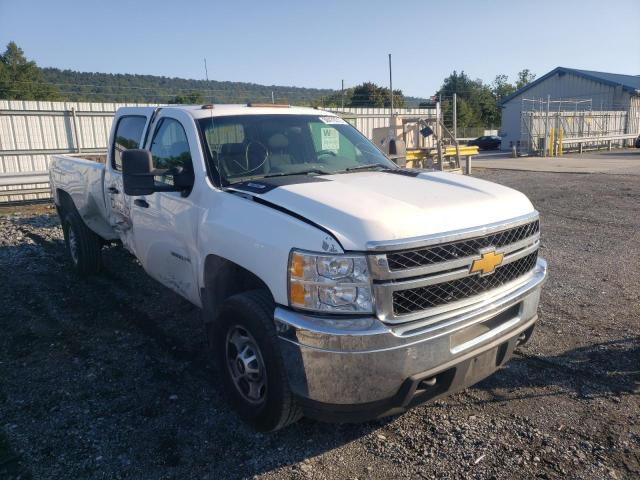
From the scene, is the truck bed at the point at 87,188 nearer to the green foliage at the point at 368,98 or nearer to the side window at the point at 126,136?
the side window at the point at 126,136

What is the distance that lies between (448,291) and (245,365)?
132 cm

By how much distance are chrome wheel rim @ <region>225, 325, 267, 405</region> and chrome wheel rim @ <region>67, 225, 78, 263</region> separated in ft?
13.4

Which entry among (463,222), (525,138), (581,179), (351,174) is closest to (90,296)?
(351,174)

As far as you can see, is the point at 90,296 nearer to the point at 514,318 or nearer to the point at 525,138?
the point at 514,318

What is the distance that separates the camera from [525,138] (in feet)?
96.2

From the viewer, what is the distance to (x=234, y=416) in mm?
3400

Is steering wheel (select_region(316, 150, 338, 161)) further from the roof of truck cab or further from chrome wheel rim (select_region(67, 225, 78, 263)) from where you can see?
chrome wheel rim (select_region(67, 225, 78, 263))

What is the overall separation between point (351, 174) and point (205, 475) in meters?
2.27

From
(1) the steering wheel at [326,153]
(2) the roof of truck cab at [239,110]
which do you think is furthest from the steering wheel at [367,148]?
(2) the roof of truck cab at [239,110]

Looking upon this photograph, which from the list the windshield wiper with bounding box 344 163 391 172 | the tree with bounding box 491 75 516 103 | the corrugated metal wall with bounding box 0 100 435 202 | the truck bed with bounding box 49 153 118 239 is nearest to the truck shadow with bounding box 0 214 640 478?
the truck bed with bounding box 49 153 118 239

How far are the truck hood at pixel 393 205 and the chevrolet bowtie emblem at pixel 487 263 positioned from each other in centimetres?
19

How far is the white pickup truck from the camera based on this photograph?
8.36ft

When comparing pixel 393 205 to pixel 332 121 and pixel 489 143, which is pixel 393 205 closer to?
pixel 332 121

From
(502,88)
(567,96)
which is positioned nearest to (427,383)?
(567,96)
